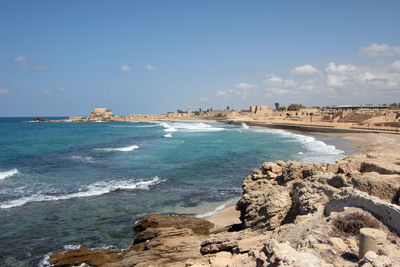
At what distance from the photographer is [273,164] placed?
11.2m

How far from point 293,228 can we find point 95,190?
11941mm

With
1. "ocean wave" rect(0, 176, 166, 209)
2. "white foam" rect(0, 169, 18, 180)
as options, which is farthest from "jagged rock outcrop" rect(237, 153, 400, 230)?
"white foam" rect(0, 169, 18, 180)

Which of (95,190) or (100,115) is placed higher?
(100,115)

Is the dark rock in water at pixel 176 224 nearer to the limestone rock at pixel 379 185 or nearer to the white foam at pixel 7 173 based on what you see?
the limestone rock at pixel 379 185

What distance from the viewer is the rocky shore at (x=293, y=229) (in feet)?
15.6

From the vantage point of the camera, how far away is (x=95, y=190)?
1515cm

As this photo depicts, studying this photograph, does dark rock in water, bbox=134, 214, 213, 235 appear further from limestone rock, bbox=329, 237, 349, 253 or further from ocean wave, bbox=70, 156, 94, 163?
ocean wave, bbox=70, 156, 94, 163

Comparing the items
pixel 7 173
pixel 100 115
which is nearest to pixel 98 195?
pixel 7 173

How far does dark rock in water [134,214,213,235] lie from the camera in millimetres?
9657

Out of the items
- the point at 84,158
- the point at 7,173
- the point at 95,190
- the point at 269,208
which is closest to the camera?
the point at 269,208

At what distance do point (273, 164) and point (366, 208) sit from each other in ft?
17.2

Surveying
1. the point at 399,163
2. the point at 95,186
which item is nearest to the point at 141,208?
the point at 95,186

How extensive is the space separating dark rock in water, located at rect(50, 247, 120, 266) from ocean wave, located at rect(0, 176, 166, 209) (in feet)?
19.9

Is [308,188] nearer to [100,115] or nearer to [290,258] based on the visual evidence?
[290,258]
